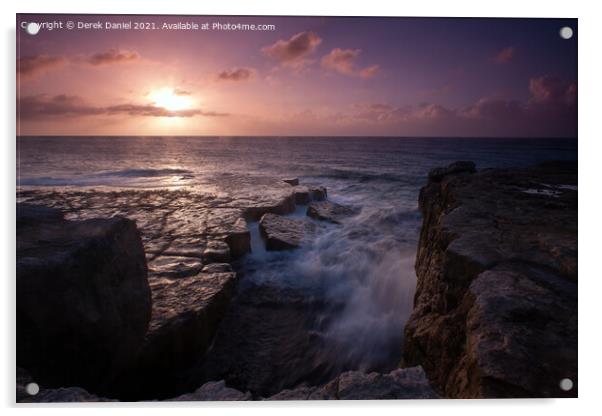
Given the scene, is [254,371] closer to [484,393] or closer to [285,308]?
[285,308]

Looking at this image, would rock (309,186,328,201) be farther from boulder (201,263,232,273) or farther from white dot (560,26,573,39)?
white dot (560,26,573,39)

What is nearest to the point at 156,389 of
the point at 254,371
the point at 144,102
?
the point at 254,371

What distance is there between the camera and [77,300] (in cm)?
220

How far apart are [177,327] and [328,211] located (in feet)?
10.2

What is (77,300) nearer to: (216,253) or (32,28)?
(216,253)

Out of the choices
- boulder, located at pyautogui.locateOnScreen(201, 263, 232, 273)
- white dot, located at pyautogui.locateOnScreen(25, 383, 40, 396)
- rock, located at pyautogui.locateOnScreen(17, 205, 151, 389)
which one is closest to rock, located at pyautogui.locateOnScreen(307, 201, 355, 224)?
boulder, located at pyautogui.locateOnScreen(201, 263, 232, 273)

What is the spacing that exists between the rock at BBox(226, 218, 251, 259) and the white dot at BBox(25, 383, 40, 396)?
221 centimetres

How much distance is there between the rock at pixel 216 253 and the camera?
12.9ft

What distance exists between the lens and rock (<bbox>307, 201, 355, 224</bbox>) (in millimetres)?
5457

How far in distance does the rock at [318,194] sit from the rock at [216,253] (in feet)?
6.32

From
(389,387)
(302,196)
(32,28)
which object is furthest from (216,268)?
(32,28)

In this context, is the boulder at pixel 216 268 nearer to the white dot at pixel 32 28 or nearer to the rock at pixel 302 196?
the rock at pixel 302 196

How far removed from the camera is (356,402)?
2.28 meters
